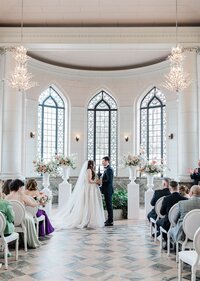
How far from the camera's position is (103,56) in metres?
13.0

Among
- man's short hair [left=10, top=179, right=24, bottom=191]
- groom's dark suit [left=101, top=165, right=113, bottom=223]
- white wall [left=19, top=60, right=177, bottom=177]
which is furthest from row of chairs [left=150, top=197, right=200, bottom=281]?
white wall [left=19, top=60, right=177, bottom=177]

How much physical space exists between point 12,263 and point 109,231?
319cm

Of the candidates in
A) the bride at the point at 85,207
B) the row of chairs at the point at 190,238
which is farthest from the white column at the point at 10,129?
the row of chairs at the point at 190,238

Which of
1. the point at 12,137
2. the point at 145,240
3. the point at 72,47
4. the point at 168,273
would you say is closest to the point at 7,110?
the point at 12,137

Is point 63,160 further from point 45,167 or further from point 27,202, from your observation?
point 27,202

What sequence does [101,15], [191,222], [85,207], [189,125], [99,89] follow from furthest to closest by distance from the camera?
[99,89]
[189,125]
[101,15]
[85,207]
[191,222]

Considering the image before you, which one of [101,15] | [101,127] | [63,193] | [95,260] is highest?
[101,15]

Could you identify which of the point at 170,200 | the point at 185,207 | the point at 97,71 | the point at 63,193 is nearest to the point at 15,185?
the point at 170,200

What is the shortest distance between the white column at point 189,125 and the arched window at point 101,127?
4624 mm

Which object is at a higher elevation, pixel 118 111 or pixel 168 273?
pixel 118 111

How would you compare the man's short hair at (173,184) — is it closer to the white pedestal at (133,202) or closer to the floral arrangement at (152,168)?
the floral arrangement at (152,168)

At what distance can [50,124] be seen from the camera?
14.5 meters

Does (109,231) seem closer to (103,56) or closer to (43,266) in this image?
(43,266)

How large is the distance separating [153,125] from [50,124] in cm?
432
